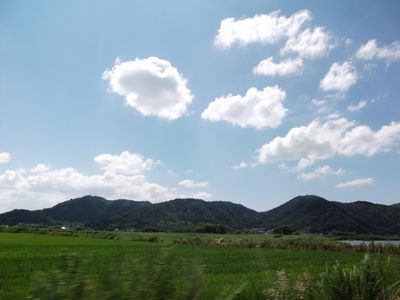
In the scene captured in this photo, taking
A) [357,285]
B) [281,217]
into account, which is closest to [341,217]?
[281,217]

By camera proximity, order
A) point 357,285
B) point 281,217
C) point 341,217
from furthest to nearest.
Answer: point 281,217 < point 341,217 < point 357,285

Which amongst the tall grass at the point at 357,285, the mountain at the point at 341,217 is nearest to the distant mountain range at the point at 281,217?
the mountain at the point at 341,217

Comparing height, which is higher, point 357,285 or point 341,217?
point 341,217

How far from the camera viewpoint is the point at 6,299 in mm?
3607

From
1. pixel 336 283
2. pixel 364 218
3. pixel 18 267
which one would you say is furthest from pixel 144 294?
pixel 364 218

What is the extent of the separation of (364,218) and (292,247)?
90.6 meters

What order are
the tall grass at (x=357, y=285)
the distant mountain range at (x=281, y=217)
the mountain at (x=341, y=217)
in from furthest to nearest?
1. the distant mountain range at (x=281, y=217)
2. the mountain at (x=341, y=217)
3. the tall grass at (x=357, y=285)

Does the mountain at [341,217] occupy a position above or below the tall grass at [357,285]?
above

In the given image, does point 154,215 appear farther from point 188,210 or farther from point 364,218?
point 364,218

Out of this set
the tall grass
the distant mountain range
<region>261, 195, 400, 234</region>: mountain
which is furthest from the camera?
the distant mountain range

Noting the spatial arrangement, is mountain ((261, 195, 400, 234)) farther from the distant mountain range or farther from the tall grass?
the tall grass

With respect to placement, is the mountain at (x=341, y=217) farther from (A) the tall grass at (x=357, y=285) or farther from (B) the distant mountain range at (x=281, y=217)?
(A) the tall grass at (x=357, y=285)

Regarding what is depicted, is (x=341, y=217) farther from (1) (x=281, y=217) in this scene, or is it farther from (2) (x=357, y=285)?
(2) (x=357, y=285)

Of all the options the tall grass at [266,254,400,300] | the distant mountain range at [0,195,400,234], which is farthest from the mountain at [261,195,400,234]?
the tall grass at [266,254,400,300]
